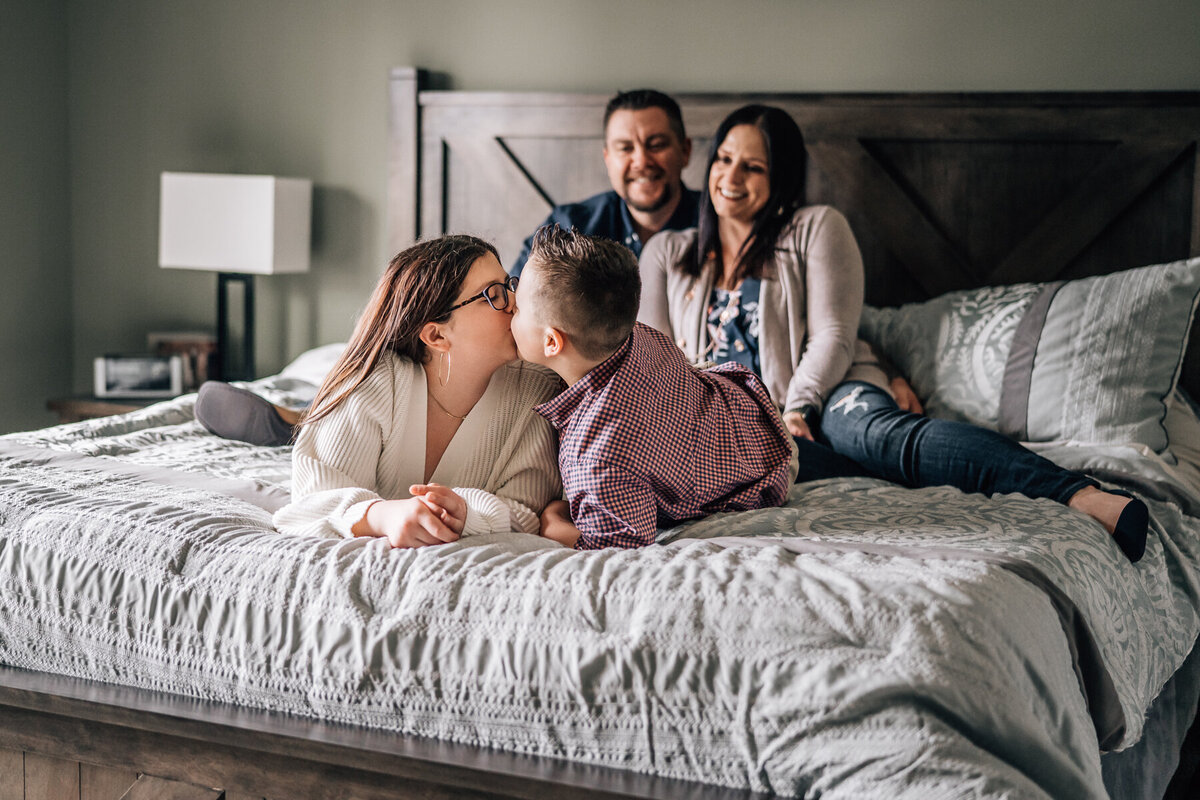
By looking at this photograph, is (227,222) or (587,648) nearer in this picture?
(587,648)

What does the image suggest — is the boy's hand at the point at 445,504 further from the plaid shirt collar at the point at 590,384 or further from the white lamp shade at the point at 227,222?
the white lamp shade at the point at 227,222

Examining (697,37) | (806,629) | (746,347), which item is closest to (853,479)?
(746,347)

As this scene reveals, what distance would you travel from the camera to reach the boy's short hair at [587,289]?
1.41 metres

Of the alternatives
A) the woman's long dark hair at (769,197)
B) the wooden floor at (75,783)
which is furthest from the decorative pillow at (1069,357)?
the wooden floor at (75,783)

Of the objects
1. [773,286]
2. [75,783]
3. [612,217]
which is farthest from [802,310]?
[75,783]

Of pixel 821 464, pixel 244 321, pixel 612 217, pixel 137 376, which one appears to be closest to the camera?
pixel 821 464

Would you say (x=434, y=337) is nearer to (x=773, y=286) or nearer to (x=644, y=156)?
(x=773, y=286)

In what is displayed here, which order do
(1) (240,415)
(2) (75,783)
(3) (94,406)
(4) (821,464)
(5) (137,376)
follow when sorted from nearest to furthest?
(2) (75,783) → (4) (821,464) → (1) (240,415) → (3) (94,406) → (5) (137,376)

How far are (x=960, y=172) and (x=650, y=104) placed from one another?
82cm

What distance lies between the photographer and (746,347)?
2.38 meters

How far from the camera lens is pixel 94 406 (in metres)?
3.18

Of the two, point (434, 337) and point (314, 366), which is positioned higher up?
point (434, 337)

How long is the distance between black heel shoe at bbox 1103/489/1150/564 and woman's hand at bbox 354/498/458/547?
98cm

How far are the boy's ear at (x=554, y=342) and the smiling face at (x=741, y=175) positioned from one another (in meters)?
1.13
